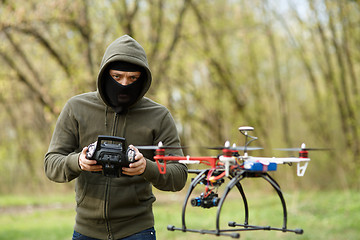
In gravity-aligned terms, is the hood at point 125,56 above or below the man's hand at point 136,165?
above

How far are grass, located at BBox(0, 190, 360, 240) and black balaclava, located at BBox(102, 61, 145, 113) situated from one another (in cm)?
644

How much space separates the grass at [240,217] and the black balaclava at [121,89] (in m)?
6.44

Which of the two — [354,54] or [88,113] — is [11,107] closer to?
[354,54]

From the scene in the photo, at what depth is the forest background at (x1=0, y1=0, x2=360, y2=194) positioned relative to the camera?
57.1ft

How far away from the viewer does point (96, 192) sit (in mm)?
3912

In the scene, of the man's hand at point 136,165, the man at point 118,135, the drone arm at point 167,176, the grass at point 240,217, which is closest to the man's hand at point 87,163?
the man's hand at point 136,165

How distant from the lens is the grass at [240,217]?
1246 cm

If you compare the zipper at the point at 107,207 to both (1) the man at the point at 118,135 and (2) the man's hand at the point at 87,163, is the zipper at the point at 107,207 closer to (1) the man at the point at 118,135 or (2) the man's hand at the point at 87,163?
(1) the man at the point at 118,135

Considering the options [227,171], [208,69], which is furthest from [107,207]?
[208,69]

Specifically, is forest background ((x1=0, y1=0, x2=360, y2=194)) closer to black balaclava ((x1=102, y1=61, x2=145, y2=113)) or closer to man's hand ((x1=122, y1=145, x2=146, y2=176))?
black balaclava ((x1=102, y1=61, x2=145, y2=113))

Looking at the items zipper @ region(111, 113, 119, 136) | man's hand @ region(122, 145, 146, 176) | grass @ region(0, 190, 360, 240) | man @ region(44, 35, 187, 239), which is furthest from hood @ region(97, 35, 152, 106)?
grass @ region(0, 190, 360, 240)

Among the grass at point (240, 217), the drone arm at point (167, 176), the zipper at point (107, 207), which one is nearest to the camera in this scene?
the drone arm at point (167, 176)

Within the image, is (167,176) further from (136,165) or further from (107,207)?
(107,207)

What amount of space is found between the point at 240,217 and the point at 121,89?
10.7m
